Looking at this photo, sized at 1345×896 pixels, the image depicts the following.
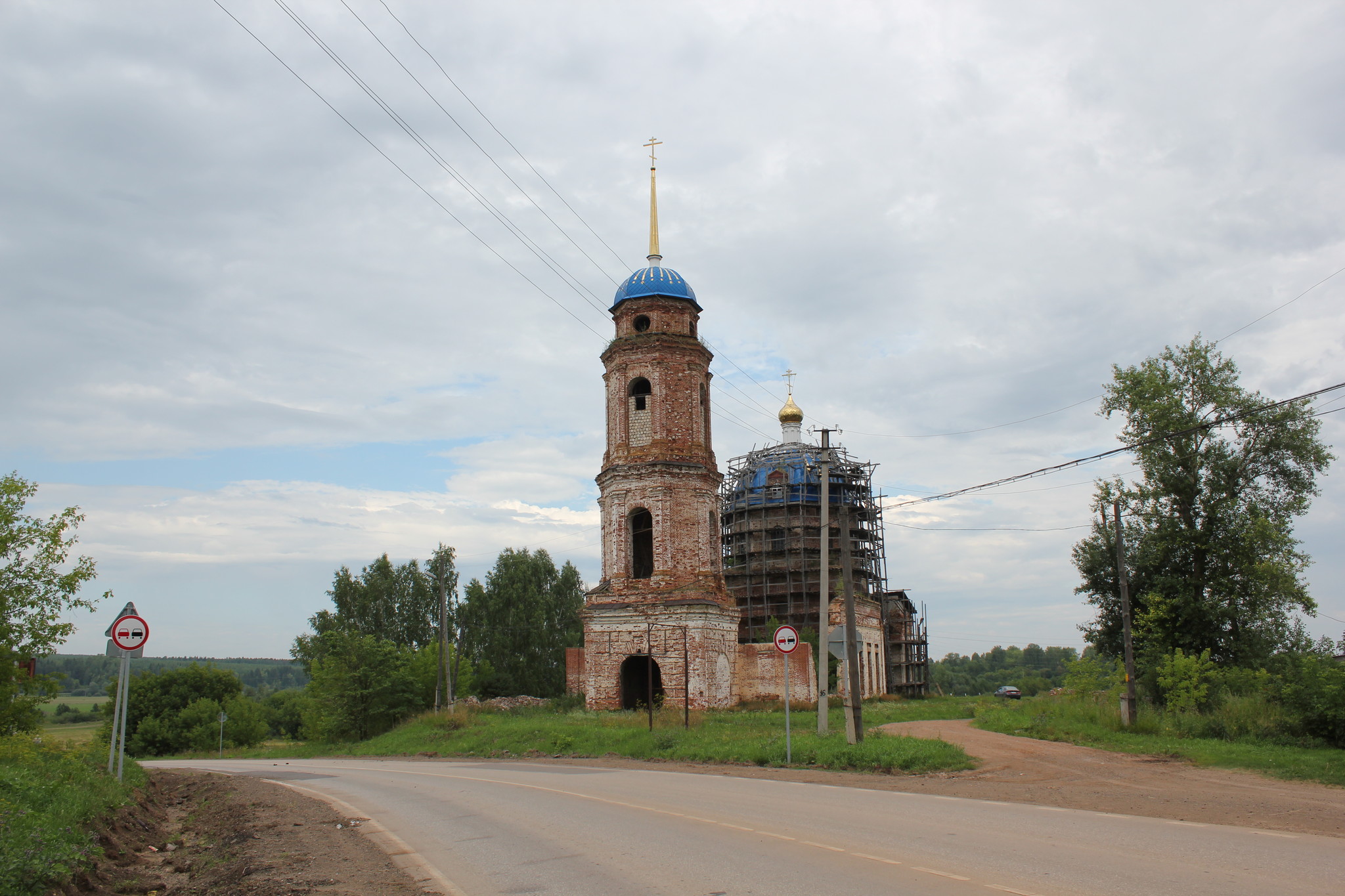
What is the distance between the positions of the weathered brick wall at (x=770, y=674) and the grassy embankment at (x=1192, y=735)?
7.10 meters

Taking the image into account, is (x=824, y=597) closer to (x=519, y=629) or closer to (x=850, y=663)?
(x=850, y=663)

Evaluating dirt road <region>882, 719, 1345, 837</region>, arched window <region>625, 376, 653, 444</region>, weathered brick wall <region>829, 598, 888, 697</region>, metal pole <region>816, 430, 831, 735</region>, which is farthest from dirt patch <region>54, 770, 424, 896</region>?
weathered brick wall <region>829, 598, 888, 697</region>

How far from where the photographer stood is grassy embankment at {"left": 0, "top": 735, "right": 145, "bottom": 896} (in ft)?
21.4

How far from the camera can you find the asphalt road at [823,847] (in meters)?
7.14

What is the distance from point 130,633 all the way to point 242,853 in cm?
658

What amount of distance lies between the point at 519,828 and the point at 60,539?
1187 centimetres

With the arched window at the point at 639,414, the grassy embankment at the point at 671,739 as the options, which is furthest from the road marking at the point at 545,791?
the arched window at the point at 639,414

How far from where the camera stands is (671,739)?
21.9 metres

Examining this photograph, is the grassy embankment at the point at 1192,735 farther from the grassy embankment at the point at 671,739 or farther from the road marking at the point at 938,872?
the road marking at the point at 938,872

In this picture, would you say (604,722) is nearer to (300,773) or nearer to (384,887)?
(300,773)

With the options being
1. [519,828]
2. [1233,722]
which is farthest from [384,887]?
[1233,722]

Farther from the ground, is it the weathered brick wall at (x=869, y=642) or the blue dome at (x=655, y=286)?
the blue dome at (x=655, y=286)

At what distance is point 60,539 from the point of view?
16875mm

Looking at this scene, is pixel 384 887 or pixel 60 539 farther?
pixel 60 539
